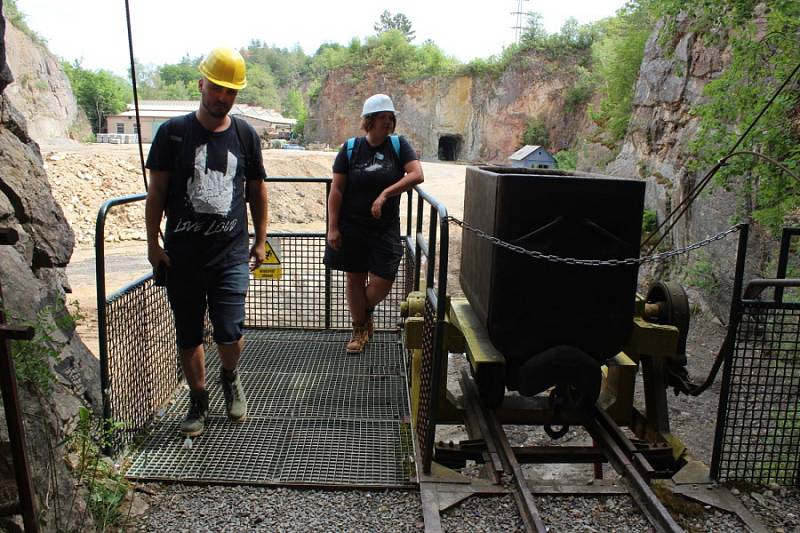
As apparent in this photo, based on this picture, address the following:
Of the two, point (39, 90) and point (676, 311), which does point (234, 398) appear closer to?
point (676, 311)

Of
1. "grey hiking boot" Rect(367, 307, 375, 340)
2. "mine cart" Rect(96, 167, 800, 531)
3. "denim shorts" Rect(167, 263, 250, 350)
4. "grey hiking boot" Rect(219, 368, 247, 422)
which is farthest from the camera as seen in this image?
"grey hiking boot" Rect(367, 307, 375, 340)

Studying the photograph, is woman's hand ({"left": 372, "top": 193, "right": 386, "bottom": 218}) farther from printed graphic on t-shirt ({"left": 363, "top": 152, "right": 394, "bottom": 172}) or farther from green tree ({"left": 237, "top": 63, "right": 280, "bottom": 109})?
green tree ({"left": 237, "top": 63, "right": 280, "bottom": 109})

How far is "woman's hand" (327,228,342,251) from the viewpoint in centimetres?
530

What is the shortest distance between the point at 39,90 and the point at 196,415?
57127 mm

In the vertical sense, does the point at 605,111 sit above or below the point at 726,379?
above


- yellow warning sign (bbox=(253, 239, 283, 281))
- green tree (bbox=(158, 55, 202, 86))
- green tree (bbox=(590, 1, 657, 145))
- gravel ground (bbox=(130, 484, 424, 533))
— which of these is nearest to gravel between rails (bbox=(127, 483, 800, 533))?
gravel ground (bbox=(130, 484, 424, 533))

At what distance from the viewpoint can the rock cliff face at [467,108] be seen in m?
44.2

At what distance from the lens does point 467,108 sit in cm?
4812

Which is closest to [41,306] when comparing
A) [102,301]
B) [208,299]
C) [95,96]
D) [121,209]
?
[102,301]

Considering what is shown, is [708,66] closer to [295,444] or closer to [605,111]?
[605,111]

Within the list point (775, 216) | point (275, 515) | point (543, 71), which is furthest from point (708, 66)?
point (543, 71)

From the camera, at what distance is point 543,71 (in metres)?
44.2

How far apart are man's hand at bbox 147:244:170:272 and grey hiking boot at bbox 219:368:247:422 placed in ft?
2.87

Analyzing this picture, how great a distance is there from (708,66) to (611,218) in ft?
27.9
